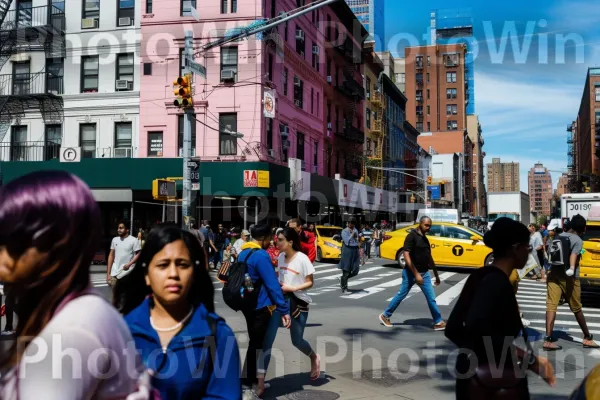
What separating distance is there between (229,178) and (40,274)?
80.9 feet

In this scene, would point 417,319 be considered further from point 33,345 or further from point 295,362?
point 33,345

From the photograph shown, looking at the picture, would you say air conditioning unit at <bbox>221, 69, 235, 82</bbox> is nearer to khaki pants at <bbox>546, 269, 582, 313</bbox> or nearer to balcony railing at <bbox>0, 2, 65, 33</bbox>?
balcony railing at <bbox>0, 2, 65, 33</bbox>

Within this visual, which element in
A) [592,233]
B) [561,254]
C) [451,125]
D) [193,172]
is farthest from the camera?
[451,125]

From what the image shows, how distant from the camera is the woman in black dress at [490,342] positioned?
3285mm

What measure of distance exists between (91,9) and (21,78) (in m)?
4.82

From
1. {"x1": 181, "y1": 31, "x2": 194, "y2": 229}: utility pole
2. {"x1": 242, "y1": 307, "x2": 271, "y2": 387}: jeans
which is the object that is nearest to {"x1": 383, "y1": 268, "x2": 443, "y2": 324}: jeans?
{"x1": 242, "y1": 307, "x2": 271, "y2": 387}: jeans

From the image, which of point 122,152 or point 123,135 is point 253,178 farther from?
point 123,135

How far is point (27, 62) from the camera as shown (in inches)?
1101

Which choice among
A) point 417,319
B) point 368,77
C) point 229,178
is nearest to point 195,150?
point 229,178

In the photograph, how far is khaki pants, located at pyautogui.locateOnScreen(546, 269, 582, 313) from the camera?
859cm

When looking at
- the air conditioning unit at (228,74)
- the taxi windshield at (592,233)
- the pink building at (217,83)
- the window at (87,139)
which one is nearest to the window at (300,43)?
the pink building at (217,83)

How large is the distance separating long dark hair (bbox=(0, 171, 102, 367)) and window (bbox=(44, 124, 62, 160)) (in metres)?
28.2

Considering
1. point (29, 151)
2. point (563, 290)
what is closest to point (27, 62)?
point (29, 151)

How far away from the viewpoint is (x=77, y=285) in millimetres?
1724
